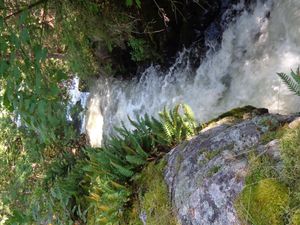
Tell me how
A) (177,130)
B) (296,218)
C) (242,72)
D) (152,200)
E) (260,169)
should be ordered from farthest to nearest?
(242,72) < (177,130) < (152,200) < (260,169) < (296,218)

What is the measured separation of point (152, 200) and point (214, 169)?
122 centimetres

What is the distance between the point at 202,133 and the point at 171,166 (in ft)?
1.89

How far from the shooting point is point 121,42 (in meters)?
7.88

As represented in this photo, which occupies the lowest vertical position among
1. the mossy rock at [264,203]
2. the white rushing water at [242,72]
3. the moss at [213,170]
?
the mossy rock at [264,203]

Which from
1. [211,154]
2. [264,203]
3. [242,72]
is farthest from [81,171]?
[264,203]

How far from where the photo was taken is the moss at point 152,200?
13.6 feet

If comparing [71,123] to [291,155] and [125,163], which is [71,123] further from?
[291,155]

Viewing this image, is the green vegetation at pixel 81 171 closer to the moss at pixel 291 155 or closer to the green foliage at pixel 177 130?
the green foliage at pixel 177 130

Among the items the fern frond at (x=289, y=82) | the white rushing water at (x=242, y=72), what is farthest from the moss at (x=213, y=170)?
the white rushing water at (x=242, y=72)

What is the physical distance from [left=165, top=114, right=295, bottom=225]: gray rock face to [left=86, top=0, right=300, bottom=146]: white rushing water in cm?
171

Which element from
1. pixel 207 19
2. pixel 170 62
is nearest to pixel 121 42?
pixel 170 62

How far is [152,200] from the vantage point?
4.45m

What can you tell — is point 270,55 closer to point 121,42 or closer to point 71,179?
point 121,42

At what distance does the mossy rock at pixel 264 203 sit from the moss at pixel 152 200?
1.18 meters
